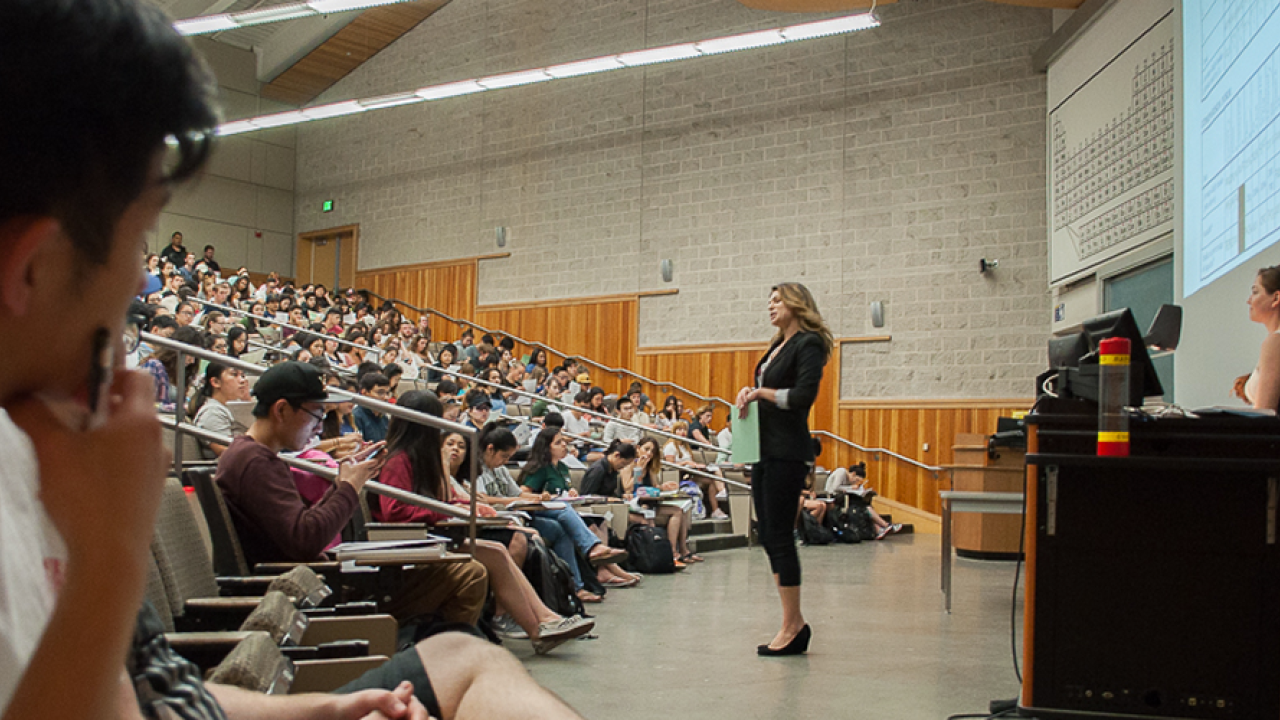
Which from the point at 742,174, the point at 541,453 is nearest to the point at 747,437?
the point at 541,453

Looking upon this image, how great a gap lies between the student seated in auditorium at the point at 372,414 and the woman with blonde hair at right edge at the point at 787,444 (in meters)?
3.33

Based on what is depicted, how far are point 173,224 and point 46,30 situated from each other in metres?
15.8

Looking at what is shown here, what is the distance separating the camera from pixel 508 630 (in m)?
4.34

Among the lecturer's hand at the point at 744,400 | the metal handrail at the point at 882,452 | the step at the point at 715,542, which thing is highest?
the lecturer's hand at the point at 744,400

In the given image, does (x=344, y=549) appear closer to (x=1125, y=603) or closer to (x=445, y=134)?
(x=1125, y=603)

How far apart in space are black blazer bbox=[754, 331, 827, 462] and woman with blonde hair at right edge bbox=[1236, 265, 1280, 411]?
1342 millimetres

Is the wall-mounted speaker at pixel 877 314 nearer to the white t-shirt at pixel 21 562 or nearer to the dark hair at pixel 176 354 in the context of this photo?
the dark hair at pixel 176 354

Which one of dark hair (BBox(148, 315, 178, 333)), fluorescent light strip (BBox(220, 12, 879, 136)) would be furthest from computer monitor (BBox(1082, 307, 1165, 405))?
fluorescent light strip (BBox(220, 12, 879, 136))

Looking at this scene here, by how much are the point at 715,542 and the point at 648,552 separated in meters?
1.97

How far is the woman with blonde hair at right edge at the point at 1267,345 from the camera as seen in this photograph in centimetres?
293

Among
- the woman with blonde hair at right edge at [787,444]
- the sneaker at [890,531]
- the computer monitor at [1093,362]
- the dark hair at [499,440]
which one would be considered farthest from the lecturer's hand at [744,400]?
the sneaker at [890,531]

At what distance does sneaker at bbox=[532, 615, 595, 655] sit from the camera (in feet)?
12.2

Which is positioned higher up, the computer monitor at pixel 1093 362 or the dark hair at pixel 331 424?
the computer monitor at pixel 1093 362

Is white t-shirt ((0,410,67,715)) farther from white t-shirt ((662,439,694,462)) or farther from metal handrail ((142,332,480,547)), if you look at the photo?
white t-shirt ((662,439,694,462))
